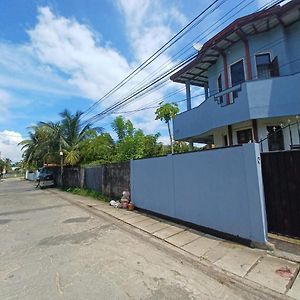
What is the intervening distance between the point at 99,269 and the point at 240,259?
2.59 m

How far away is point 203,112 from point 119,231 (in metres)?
7.25

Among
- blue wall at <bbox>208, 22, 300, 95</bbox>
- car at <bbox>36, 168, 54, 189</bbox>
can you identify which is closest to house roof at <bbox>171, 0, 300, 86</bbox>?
blue wall at <bbox>208, 22, 300, 95</bbox>

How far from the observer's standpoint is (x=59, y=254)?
536 cm

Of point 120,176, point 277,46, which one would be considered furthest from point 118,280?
point 277,46

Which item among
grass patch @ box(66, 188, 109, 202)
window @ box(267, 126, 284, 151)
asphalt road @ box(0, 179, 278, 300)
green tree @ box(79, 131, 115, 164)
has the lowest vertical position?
asphalt road @ box(0, 179, 278, 300)

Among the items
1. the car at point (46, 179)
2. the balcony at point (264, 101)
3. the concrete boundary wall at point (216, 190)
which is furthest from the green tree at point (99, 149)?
Result: the concrete boundary wall at point (216, 190)

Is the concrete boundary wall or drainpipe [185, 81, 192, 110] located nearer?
the concrete boundary wall

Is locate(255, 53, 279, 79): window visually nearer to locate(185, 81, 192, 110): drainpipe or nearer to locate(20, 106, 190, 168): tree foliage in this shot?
locate(185, 81, 192, 110): drainpipe

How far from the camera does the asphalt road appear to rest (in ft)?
11.9

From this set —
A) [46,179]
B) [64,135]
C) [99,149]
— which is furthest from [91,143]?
[46,179]

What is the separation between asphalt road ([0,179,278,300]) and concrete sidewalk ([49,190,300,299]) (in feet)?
1.05

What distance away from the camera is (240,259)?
4676 mm

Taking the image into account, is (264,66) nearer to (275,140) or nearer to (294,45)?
(294,45)

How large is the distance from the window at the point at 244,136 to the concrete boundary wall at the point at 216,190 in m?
4.65
